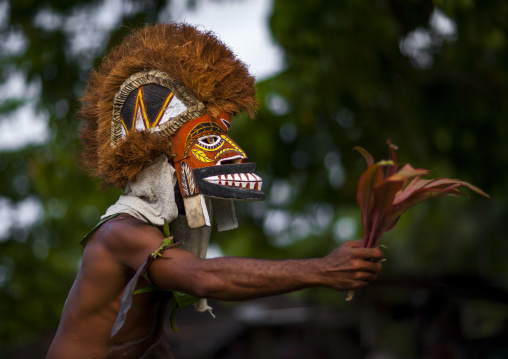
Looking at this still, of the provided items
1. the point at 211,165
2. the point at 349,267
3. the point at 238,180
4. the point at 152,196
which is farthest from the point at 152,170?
the point at 349,267

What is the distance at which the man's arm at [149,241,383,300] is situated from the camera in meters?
1.83

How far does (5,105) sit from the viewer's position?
27.9 feet

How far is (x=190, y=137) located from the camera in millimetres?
2340

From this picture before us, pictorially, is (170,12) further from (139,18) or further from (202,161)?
(202,161)

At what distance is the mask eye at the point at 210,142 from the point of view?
2322 mm

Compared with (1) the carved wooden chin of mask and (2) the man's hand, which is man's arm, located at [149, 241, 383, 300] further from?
(1) the carved wooden chin of mask

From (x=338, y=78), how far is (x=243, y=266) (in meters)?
2.99

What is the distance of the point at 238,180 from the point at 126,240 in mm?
460

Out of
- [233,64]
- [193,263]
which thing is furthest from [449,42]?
[193,263]

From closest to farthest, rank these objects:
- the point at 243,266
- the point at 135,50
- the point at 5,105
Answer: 1. the point at 243,266
2. the point at 135,50
3. the point at 5,105

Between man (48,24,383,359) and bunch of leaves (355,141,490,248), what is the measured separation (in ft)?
1.71

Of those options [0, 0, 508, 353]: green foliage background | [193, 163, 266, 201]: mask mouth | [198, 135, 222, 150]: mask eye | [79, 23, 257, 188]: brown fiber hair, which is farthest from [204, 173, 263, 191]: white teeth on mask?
[0, 0, 508, 353]: green foliage background

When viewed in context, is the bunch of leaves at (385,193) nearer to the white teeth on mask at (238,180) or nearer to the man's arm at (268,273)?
the man's arm at (268,273)

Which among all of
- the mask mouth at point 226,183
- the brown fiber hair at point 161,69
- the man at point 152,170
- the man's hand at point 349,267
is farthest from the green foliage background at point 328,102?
the man's hand at point 349,267
